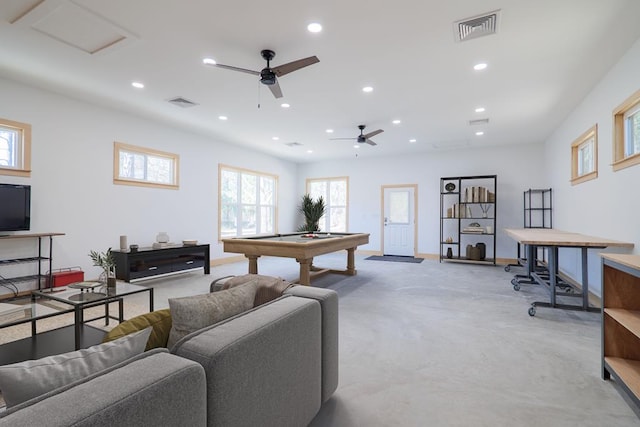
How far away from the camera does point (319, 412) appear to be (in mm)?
1822

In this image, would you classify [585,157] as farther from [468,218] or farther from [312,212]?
[312,212]

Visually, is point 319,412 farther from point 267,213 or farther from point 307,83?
point 267,213

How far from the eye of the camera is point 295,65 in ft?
10.0

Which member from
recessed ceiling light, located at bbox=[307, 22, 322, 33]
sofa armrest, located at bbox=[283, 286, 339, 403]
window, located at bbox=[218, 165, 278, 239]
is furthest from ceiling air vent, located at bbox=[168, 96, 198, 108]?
sofa armrest, located at bbox=[283, 286, 339, 403]

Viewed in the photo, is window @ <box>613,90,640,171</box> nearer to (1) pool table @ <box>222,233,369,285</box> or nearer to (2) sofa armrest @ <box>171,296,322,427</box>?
(1) pool table @ <box>222,233,369,285</box>

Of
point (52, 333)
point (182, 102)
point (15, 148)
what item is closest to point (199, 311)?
point (52, 333)

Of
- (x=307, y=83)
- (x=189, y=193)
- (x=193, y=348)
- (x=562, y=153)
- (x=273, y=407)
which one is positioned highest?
(x=307, y=83)

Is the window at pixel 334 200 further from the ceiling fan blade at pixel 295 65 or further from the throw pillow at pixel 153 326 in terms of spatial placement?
the throw pillow at pixel 153 326

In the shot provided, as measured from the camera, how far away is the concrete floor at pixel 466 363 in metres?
1.80

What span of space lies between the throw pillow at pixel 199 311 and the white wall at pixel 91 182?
14.2 ft

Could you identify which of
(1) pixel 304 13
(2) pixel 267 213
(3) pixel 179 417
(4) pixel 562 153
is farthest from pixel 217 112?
(4) pixel 562 153

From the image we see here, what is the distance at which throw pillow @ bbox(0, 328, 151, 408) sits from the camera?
82cm

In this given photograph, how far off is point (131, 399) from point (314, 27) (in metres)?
2.99

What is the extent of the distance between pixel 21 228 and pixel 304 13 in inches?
172
